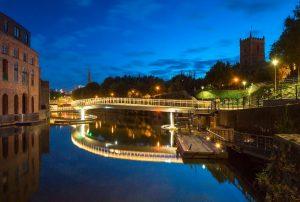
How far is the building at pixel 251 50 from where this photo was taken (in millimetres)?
123188

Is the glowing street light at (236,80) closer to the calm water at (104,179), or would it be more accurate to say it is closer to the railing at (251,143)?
the railing at (251,143)

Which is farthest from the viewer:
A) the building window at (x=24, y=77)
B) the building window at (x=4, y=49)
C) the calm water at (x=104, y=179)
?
the building window at (x=24, y=77)

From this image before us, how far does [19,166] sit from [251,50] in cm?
11579

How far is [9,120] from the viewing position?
41094mm

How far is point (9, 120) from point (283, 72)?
4381 centimetres

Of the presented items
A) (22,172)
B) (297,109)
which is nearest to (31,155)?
(22,172)

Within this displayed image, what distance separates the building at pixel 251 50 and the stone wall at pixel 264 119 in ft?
302

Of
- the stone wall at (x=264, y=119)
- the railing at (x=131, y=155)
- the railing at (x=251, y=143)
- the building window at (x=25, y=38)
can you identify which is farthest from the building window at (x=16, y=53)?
the railing at (x=251, y=143)

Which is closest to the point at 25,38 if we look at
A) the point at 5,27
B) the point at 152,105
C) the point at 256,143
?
the point at 5,27

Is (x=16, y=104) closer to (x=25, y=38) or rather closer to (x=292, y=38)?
(x=25, y=38)

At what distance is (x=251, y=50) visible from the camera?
404 feet

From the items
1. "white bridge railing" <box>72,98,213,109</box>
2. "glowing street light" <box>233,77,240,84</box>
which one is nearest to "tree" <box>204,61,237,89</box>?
"glowing street light" <box>233,77,240,84</box>

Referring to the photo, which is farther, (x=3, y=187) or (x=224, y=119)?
(x=224, y=119)

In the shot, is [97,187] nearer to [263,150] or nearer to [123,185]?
[123,185]
